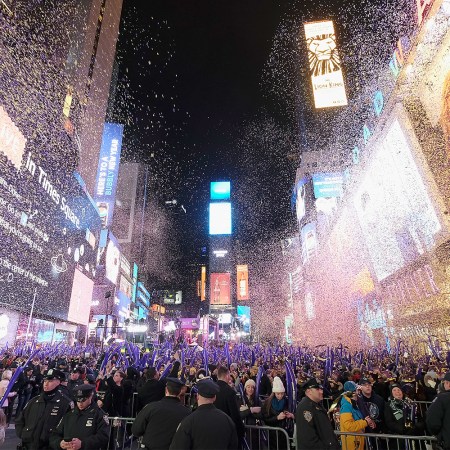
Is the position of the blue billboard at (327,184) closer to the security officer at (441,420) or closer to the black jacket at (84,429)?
the security officer at (441,420)

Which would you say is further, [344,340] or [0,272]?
[344,340]

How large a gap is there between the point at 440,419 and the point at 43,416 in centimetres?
561

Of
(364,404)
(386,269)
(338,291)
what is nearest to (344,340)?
(338,291)

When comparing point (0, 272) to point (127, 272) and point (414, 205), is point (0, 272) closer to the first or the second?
point (414, 205)

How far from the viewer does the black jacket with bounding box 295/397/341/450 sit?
4.21 m

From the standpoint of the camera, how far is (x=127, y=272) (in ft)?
261

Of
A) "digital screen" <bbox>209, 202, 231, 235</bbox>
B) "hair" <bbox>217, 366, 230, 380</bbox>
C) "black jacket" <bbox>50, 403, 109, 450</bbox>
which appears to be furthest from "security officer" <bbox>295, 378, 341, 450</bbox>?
"digital screen" <bbox>209, 202, 231, 235</bbox>

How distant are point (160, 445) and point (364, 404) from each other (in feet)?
13.0

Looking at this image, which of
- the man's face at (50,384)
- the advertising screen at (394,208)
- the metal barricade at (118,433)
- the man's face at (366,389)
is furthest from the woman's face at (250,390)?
the advertising screen at (394,208)

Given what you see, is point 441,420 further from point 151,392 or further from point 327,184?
point 327,184

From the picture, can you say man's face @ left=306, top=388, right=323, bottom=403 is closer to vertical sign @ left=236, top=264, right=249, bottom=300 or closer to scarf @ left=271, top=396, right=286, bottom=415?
scarf @ left=271, top=396, right=286, bottom=415

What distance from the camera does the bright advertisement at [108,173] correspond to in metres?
61.7

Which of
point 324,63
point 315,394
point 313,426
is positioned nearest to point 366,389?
point 315,394

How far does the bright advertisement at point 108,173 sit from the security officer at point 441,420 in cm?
6087
